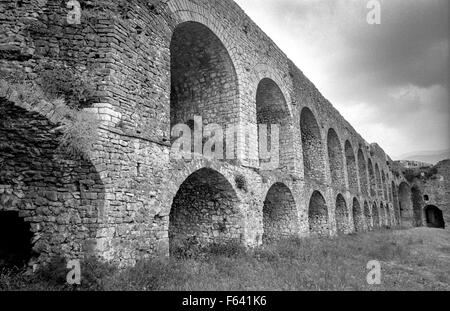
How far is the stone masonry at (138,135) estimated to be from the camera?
4848 mm

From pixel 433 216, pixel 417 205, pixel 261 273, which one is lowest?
pixel 261 273

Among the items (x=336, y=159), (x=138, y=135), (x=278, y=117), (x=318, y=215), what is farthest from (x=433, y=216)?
(x=138, y=135)

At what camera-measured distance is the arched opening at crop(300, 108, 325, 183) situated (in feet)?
51.8

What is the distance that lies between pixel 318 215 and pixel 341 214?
12.9ft

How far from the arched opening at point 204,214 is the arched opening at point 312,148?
8328 mm

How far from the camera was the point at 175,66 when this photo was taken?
996cm

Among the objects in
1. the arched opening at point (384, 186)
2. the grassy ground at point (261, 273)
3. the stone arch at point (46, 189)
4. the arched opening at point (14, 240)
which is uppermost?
the arched opening at point (384, 186)

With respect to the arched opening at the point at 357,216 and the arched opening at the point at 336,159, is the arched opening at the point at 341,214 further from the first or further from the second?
the arched opening at the point at 357,216

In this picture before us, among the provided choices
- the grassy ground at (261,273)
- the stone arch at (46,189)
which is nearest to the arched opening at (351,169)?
the grassy ground at (261,273)

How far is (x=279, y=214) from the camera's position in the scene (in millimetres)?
11867

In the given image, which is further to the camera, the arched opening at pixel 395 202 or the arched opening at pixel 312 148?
Answer: the arched opening at pixel 395 202

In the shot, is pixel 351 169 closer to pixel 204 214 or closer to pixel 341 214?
pixel 341 214

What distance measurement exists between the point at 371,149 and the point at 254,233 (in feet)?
75.4

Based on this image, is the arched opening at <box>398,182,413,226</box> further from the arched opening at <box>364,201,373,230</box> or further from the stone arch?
the stone arch
